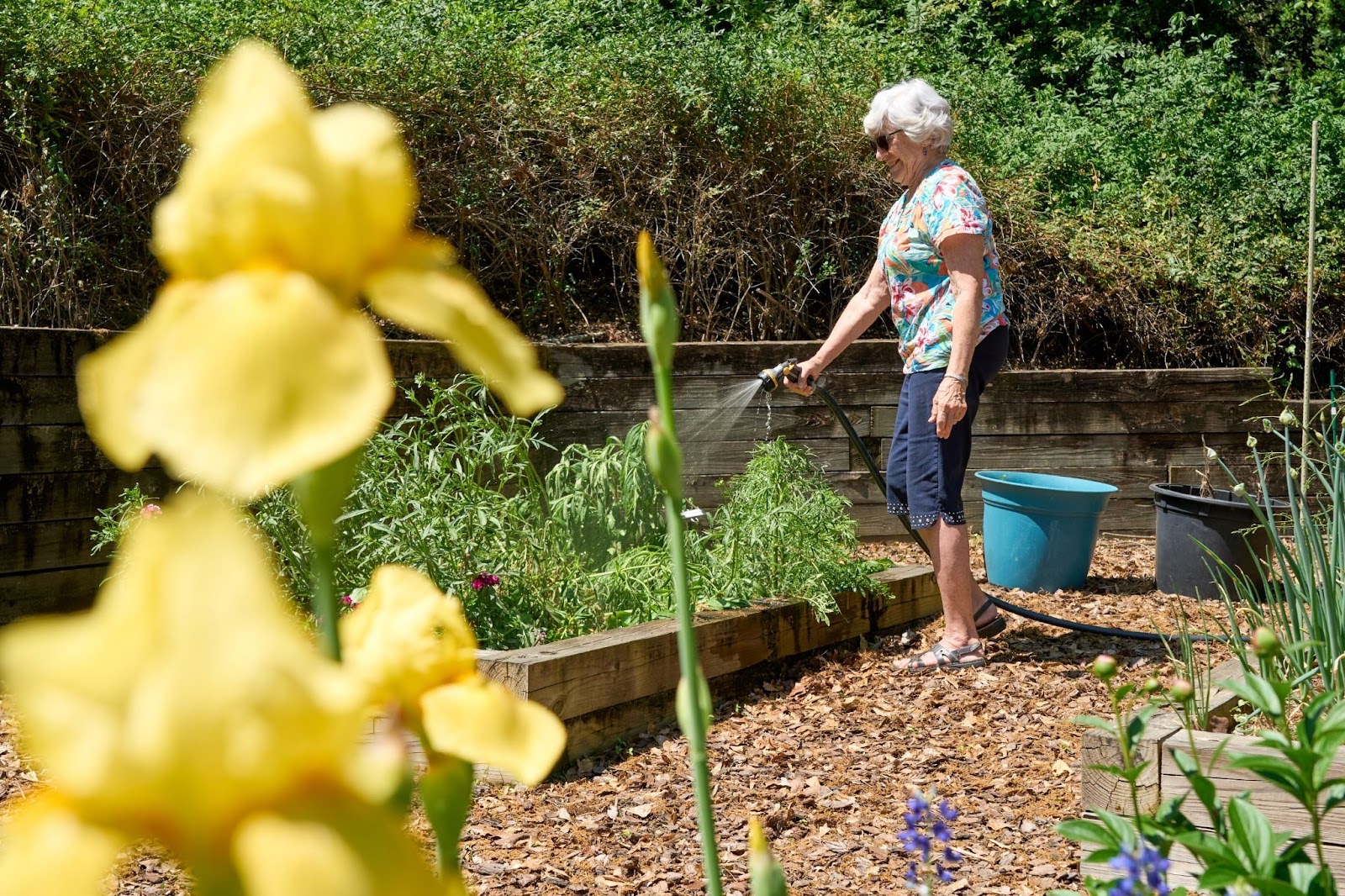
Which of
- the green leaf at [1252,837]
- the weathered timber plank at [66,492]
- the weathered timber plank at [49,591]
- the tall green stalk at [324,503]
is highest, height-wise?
the tall green stalk at [324,503]

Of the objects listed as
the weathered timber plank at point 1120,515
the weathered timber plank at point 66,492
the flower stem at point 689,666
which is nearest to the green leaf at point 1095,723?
the flower stem at point 689,666

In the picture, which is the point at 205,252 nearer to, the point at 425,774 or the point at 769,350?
the point at 425,774

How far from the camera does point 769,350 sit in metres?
5.27

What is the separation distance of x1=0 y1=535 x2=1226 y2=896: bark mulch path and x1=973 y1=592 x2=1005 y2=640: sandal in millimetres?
57

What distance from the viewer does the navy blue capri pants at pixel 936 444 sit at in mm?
3867

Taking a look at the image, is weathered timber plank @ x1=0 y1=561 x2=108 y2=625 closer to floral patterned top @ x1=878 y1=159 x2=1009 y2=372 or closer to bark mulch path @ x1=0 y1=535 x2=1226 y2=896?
bark mulch path @ x1=0 y1=535 x2=1226 y2=896

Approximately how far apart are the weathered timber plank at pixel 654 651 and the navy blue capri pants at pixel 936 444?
0.46 metres

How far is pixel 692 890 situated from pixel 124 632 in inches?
95.8

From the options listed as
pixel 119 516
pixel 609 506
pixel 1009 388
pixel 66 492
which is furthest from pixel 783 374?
pixel 66 492

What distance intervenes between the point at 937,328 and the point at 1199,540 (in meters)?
1.74

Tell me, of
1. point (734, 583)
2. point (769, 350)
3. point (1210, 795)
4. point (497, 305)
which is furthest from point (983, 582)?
point (1210, 795)

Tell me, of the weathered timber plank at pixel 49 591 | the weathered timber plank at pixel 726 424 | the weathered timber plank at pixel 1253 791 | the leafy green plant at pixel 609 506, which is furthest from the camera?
the weathered timber plank at pixel 726 424

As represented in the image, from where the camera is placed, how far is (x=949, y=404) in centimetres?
371

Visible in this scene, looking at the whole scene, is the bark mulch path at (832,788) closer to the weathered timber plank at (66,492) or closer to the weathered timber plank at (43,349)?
the weathered timber plank at (66,492)
